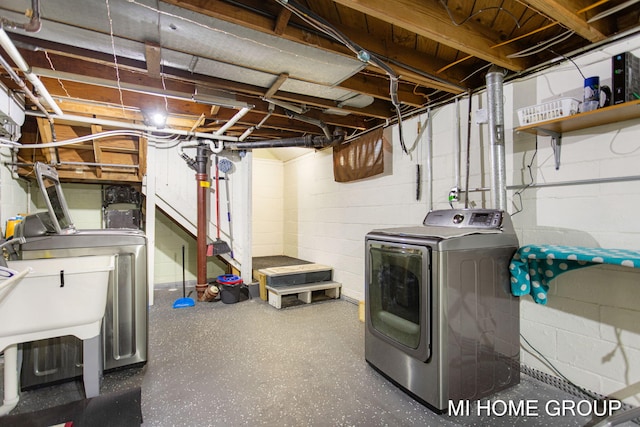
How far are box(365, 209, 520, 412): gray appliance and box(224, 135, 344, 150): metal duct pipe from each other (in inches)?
82.8

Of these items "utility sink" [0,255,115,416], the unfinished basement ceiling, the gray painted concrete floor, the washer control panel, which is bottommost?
the gray painted concrete floor

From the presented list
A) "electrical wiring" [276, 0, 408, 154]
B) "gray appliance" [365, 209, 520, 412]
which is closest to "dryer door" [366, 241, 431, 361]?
"gray appliance" [365, 209, 520, 412]

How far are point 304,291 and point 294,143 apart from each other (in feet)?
6.29

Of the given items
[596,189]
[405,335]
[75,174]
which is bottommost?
[405,335]

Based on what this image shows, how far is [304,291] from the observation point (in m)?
3.83

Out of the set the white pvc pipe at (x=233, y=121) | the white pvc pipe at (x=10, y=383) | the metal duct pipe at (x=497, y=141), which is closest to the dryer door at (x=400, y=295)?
the metal duct pipe at (x=497, y=141)

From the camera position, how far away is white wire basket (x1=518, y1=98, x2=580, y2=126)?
5.78 ft

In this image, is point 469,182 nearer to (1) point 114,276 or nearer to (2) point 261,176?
(1) point 114,276

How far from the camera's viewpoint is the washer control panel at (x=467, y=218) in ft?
6.55

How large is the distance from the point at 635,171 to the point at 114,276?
3298 mm

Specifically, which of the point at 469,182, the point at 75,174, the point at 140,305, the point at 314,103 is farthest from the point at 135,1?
the point at 75,174

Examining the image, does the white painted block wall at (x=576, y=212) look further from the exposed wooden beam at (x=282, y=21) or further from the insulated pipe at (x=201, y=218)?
the insulated pipe at (x=201, y=218)

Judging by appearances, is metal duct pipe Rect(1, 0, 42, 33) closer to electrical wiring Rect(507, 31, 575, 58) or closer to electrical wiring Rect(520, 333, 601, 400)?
electrical wiring Rect(507, 31, 575, 58)

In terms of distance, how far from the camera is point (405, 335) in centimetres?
196
